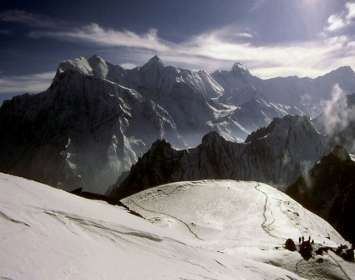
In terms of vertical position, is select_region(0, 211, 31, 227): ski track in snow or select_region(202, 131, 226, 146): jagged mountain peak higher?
select_region(0, 211, 31, 227): ski track in snow

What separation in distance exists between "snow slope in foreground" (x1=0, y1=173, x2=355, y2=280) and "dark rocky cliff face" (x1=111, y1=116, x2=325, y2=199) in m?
134

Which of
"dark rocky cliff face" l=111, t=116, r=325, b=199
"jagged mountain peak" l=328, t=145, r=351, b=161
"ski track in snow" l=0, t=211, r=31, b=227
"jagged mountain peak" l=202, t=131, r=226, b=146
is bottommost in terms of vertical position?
"dark rocky cliff face" l=111, t=116, r=325, b=199

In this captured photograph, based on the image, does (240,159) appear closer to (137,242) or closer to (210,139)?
(210,139)

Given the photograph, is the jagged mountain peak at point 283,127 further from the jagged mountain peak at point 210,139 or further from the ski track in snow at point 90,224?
the ski track in snow at point 90,224

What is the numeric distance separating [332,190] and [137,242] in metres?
109

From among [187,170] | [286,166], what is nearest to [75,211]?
[187,170]

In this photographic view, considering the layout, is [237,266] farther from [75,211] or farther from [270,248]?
[75,211]

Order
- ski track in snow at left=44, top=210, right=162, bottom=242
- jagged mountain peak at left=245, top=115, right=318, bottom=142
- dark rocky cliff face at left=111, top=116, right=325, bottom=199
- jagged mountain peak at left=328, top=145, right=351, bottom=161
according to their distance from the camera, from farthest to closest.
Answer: jagged mountain peak at left=245, top=115, right=318, bottom=142, dark rocky cliff face at left=111, top=116, right=325, bottom=199, jagged mountain peak at left=328, top=145, right=351, bottom=161, ski track in snow at left=44, top=210, right=162, bottom=242

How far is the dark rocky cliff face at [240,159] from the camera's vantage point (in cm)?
15362

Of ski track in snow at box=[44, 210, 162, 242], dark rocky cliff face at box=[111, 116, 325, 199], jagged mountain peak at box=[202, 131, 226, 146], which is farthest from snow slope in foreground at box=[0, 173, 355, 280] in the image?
jagged mountain peak at box=[202, 131, 226, 146]

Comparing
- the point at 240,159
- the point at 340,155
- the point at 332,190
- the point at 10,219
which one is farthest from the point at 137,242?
the point at 240,159

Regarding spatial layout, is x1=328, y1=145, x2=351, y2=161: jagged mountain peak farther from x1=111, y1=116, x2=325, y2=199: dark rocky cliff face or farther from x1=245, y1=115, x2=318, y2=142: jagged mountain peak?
x1=245, y1=115, x2=318, y2=142: jagged mountain peak

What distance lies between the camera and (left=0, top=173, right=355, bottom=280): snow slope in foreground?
605cm

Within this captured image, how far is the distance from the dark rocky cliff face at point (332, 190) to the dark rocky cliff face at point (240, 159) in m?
38.1
